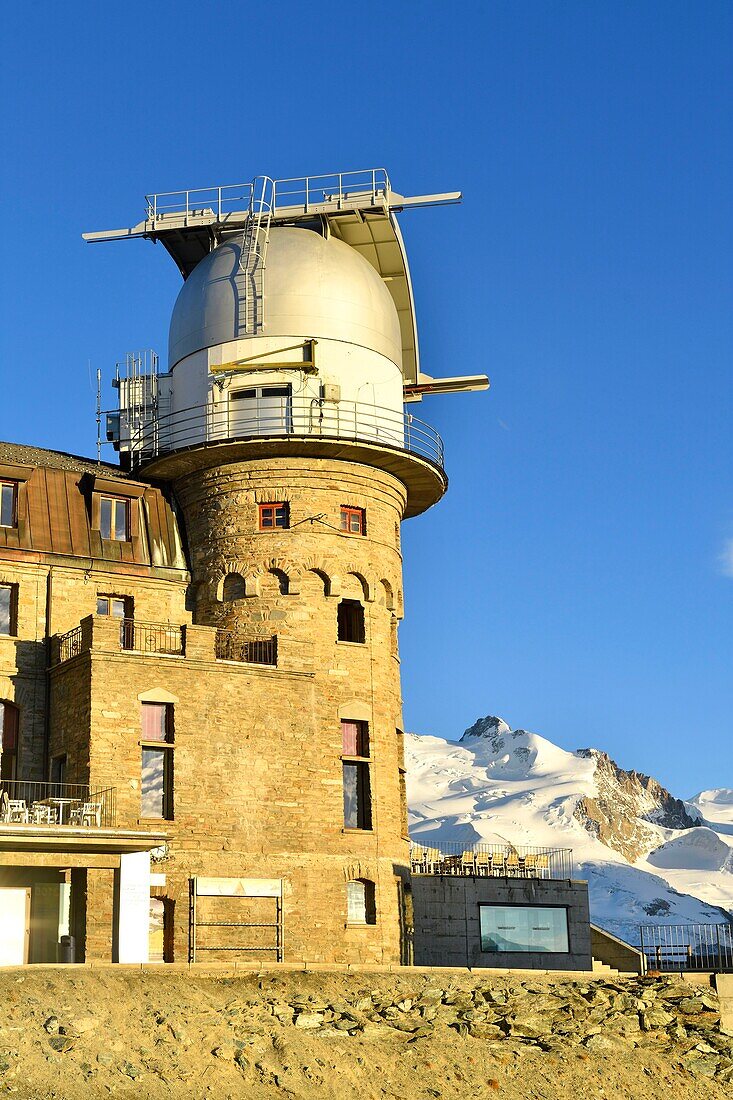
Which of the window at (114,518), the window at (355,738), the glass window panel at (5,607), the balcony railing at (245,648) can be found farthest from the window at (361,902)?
the window at (114,518)

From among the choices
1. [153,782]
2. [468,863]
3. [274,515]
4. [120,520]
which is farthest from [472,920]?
[120,520]

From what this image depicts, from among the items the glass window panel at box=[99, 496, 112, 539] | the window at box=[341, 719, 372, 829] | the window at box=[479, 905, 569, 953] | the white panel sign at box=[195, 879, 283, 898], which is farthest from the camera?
A: the window at box=[479, 905, 569, 953]

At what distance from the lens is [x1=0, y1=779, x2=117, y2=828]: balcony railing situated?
37469 mm

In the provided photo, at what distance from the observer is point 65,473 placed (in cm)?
4591

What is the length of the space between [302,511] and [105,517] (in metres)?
5.74

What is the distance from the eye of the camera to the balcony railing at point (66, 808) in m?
37.5

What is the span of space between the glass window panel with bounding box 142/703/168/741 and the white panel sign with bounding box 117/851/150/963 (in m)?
3.85

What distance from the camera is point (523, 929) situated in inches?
1965

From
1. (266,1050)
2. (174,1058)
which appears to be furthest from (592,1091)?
(174,1058)

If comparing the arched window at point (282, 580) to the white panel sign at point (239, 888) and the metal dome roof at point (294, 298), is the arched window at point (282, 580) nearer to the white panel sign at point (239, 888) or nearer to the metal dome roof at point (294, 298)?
the metal dome roof at point (294, 298)

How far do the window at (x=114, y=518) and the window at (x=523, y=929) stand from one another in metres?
16.2

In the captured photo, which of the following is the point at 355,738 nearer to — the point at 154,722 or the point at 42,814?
the point at 154,722

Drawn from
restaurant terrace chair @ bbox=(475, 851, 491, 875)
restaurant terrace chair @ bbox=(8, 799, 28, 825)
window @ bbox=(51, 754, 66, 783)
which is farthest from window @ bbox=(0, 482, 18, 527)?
restaurant terrace chair @ bbox=(475, 851, 491, 875)

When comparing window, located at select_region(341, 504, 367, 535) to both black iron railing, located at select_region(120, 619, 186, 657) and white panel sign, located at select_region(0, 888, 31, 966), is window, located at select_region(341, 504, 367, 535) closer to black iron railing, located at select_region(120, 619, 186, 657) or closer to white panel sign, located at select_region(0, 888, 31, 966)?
black iron railing, located at select_region(120, 619, 186, 657)
